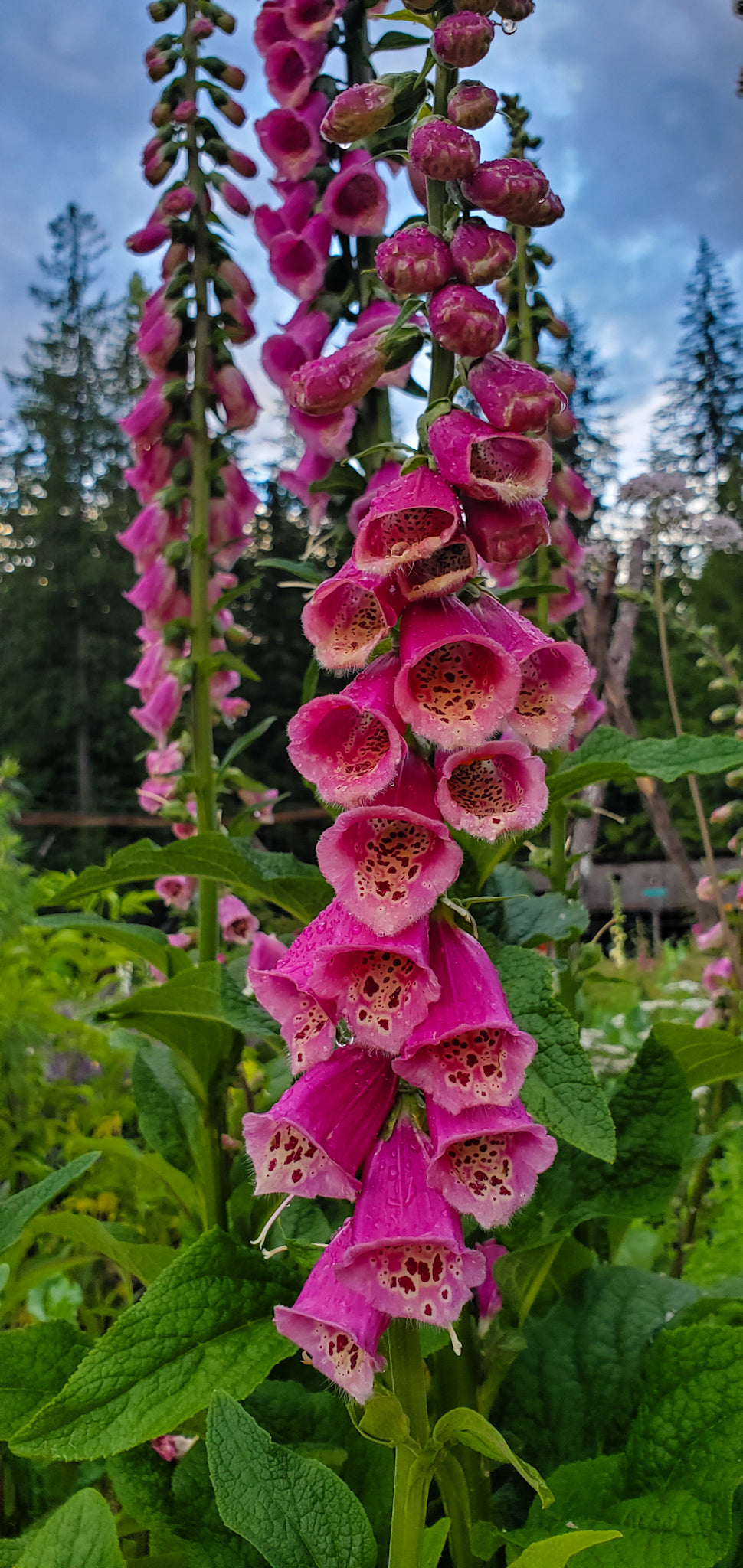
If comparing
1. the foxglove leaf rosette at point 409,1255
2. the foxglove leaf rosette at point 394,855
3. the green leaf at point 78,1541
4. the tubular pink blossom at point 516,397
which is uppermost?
the tubular pink blossom at point 516,397

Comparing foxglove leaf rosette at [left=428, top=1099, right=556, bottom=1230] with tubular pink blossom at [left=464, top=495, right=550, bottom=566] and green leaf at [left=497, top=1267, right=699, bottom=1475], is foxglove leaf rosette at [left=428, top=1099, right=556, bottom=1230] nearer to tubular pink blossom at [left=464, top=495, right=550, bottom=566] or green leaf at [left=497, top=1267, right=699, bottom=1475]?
tubular pink blossom at [left=464, top=495, right=550, bottom=566]

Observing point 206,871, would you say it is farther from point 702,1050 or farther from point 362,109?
point 362,109

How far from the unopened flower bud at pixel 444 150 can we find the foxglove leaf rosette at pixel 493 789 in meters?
0.44

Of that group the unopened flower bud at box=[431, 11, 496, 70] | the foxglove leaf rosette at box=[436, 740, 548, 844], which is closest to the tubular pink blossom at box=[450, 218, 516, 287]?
the unopened flower bud at box=[431, 11, 496, 70]

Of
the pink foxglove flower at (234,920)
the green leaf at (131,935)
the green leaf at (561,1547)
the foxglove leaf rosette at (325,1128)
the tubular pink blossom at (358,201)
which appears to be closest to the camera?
the green leaf at (561,1547)

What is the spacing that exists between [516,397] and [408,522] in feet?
0.41

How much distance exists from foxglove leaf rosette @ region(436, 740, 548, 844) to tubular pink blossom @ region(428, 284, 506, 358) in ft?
1.00

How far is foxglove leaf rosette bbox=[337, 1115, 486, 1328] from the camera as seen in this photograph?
2.25 feet

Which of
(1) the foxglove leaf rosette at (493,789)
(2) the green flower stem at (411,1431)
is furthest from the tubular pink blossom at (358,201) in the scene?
(2) the green flower stem at (411,1431)

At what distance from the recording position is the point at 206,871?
118cm

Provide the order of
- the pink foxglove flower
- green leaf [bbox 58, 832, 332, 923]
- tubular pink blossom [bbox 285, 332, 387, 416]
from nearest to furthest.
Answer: tubular pink blossom [bbox 285, 332, 387, 416] → green leaf [bbox 58, 832, 332, 923] → the pink foxglove flower

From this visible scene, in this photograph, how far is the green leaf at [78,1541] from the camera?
0.78m

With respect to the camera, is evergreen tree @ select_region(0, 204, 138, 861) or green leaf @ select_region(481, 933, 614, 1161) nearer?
green leaf @ select_region(481, 933, 614, 1161)

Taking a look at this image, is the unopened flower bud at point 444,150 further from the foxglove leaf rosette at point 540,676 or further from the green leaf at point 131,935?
the green leaf at point 131,935
